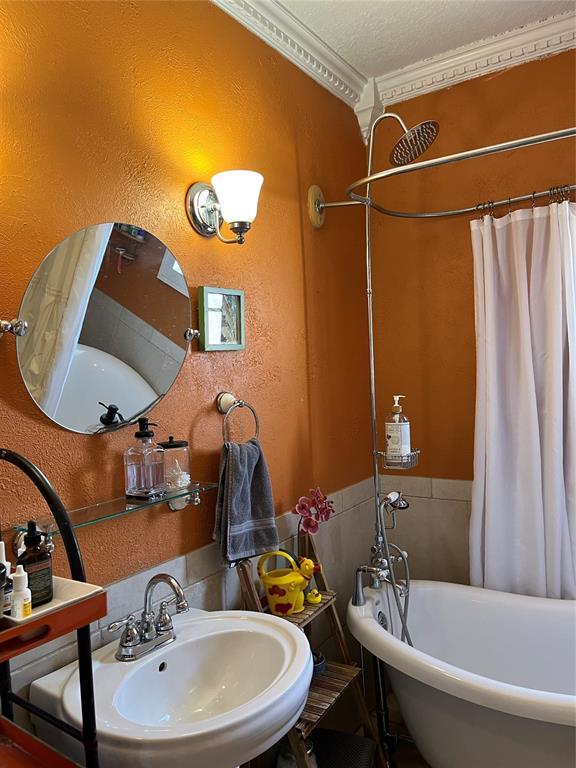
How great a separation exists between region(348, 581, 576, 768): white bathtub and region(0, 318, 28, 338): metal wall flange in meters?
1.40

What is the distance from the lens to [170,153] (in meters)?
1.69

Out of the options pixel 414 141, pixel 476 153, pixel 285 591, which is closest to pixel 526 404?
pixel 476 153

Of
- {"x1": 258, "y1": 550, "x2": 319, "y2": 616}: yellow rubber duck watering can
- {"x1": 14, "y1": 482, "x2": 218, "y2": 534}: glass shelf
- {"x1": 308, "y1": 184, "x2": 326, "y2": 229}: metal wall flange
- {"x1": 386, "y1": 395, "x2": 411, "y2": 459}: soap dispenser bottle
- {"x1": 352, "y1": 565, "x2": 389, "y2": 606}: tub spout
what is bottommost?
{"x1": 352, "y1": 565, "x2": 389, "y2": 606}: tub spout

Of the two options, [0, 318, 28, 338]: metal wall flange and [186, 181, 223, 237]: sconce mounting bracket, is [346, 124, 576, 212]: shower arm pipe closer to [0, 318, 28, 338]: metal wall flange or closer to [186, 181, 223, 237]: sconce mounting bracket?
[186, 181, 223, 237]: sconce mounting bracket

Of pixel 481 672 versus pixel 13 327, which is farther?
pixel 481 672

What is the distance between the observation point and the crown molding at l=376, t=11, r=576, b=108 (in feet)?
7.42

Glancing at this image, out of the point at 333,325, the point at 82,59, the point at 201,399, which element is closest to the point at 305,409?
the point at 333,325

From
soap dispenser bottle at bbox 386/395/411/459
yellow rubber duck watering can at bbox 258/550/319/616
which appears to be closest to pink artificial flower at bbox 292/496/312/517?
yellow rubber duck watering can at bbox 258/550/319/616

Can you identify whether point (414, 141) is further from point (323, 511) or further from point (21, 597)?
point (21, 597)

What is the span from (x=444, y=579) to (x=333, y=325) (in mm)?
1267

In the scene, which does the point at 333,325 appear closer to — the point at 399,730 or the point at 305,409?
the point at 305,409

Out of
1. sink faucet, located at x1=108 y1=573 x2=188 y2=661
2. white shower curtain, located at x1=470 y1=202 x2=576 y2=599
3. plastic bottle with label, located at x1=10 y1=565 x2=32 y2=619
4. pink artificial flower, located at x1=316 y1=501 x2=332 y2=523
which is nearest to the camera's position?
plastic bottle with label, located at x1=10 y1=565 x2=32 y2=619

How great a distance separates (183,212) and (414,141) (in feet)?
2.80

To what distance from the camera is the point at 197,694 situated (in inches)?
56.9
